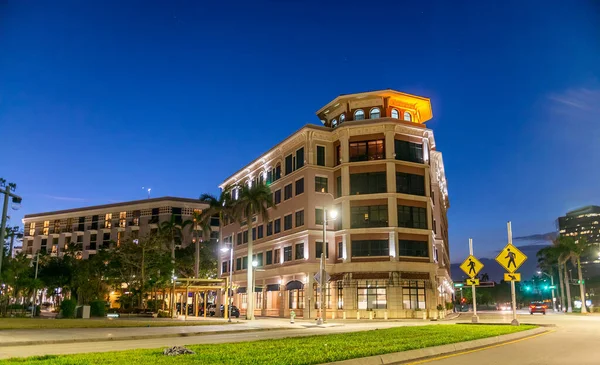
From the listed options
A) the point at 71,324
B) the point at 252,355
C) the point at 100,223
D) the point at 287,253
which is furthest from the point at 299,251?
the point at 100,223

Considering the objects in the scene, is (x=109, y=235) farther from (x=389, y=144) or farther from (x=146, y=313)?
(x=389, y=144)

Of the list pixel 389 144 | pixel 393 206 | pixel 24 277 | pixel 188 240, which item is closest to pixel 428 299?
pixel 393 206

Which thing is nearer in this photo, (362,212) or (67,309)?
(67,309)

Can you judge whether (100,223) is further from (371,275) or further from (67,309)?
(371,275)

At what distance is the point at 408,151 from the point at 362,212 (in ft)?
28.0

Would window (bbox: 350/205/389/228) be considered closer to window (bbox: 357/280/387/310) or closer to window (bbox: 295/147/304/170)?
window (bbox: 357/280/387/310)

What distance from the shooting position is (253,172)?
3066 inches

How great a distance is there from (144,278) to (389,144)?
31.2m

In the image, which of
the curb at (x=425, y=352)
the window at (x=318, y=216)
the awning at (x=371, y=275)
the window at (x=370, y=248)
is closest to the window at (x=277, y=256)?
the window at (x=318, y=216)

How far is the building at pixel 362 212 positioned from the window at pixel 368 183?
0.11m

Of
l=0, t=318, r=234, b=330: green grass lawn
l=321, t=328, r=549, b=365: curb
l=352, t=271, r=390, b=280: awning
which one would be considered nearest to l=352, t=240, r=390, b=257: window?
l=352, t=271, r=390, b=280: awning

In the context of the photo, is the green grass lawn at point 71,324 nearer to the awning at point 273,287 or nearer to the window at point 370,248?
the window at point 370,248

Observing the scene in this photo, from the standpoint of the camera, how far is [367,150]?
5947cm

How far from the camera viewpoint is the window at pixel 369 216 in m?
56.8
